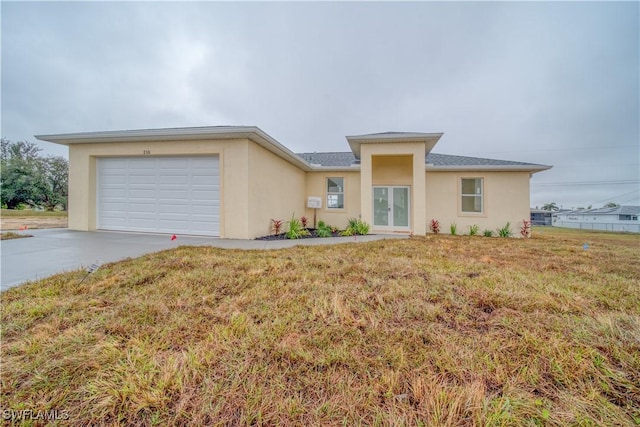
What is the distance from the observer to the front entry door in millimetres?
10391

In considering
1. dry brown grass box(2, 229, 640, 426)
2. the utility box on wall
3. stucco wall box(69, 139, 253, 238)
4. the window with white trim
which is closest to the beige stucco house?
stucco wall box(69, 139, 253, 238)

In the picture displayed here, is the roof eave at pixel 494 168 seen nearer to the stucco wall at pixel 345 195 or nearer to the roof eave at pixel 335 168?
the roof eave at pixel 335 168

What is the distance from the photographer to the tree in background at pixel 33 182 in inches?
576

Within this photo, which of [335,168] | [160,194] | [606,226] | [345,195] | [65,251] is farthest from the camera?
[606,226]

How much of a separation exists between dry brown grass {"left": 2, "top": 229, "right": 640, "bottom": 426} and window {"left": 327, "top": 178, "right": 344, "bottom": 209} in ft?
26.4

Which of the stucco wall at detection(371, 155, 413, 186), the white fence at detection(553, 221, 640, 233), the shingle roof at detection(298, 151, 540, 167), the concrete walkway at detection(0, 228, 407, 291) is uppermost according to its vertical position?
the shingle roof at detection(298, 151, 540, 167)

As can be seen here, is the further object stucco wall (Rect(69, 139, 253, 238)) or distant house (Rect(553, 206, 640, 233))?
distant house (Rect(553, 206, 640, 233))

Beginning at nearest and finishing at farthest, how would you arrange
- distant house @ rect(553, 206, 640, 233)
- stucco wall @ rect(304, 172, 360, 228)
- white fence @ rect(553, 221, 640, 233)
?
stucco wall @ rect(304, 172, 360, 228) → white fence @ rect(553, 221, 640, 233) → distant house @ rect(553, 206, 640, 233)

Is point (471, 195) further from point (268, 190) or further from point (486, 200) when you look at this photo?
point (268, 190)

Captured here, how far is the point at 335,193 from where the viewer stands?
11.6 m

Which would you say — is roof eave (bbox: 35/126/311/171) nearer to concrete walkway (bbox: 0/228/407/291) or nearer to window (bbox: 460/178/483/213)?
concrete walkway (bbox: 0/228/407/291)

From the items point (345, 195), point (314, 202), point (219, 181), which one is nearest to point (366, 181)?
point (345, 195)

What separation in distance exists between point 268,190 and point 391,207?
→ 557 cm

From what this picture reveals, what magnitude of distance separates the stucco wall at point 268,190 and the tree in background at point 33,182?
18101 mm
